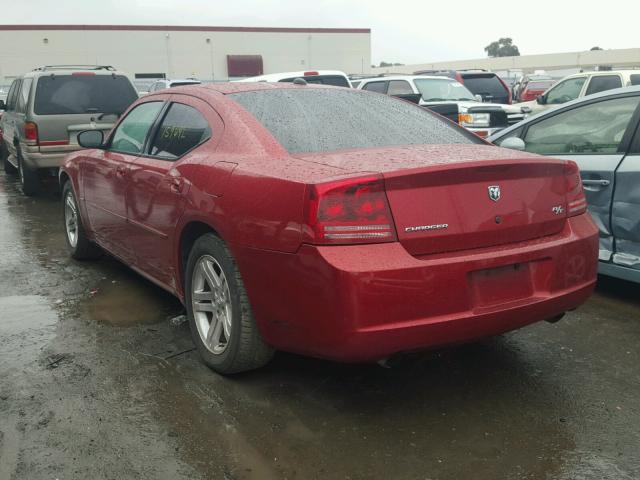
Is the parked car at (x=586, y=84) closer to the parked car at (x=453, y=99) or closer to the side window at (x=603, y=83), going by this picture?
the side window at (x=603, y=83)

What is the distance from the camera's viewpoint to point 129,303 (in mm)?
5066

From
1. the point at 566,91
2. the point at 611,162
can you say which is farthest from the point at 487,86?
the point at 611,162

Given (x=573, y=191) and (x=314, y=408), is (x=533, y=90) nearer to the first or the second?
(x=573, y=191)

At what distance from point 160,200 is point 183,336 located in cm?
88

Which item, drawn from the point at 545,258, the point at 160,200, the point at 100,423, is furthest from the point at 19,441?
the point at 545,258

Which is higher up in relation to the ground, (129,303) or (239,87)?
(239,87)

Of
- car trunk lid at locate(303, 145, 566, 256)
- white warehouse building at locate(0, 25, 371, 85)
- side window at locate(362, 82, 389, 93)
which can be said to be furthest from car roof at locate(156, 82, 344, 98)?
white warehouse building at locate(0, 25, 371, 85)

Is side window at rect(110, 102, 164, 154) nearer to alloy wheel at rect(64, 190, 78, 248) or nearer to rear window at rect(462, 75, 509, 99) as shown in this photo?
alloy wheel at rect(64, 190, 78, 248)

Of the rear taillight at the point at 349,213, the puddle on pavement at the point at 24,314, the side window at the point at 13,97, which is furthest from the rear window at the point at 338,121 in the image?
the side window at the point at 13,97

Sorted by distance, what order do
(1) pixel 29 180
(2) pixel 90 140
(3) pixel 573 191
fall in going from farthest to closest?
1. (1) pixel 29 180
2. (2) pixel 90 140
3. (3) pixel 573 191

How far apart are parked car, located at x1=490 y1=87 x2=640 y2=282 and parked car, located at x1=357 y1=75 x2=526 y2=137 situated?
625 cm

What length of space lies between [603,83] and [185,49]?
45.1 m

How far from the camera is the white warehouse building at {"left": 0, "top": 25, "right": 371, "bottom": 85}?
50125 millimetres

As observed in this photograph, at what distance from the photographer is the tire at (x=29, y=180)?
34.6 ft
